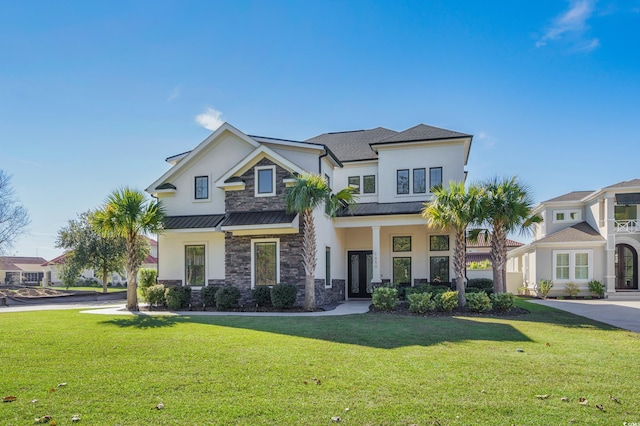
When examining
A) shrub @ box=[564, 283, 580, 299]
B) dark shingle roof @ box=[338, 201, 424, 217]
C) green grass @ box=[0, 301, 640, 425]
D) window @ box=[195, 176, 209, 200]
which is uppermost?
window @ box=[195, 176, 209, 200]

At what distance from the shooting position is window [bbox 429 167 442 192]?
68.9ft

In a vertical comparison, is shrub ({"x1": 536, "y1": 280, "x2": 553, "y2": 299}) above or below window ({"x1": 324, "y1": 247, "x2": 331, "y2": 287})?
below

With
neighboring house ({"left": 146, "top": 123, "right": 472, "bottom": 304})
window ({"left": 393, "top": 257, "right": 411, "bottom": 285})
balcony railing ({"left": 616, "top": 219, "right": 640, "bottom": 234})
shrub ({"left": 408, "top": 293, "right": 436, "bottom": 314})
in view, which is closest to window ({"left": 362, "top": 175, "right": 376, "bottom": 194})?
neighboring house ({"left": 146, "top": 123, "right": 472, "bottom": 304})

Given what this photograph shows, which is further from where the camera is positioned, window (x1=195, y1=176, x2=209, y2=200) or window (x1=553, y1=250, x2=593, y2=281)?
window (x1=553, y1=250, x2=593, y2=281)

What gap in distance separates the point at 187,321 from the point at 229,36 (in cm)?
1044

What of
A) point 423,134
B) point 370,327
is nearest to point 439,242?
point 423,134

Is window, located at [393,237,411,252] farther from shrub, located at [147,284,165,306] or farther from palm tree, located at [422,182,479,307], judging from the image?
shrub, located at [147,284,165,306]

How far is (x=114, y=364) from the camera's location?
743 cm

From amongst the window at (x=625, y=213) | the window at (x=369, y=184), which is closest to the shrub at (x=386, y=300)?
the window at (x=369, y=184)

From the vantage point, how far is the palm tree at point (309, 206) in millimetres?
15797

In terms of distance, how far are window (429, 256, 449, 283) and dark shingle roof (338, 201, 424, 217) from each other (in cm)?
304

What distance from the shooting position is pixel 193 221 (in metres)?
18.5

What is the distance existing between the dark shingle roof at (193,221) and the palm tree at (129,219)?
1017 mm

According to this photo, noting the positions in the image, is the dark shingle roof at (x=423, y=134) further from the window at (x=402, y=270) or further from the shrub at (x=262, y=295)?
the shrub at (x=262, y=295)
